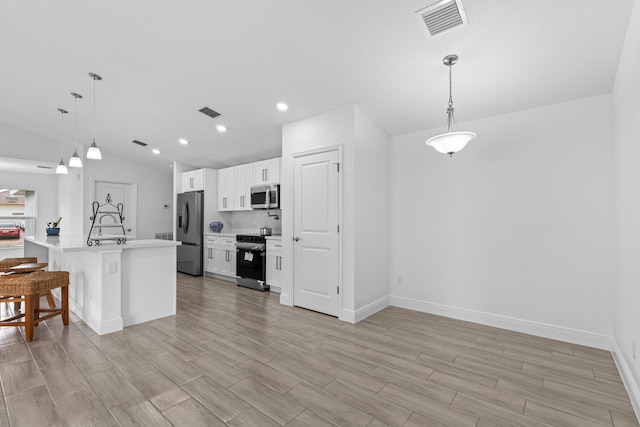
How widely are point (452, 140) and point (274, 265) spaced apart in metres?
3.37

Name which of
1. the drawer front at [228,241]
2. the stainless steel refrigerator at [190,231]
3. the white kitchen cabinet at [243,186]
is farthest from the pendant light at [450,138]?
the stainless steel refrigerator at [190,231]

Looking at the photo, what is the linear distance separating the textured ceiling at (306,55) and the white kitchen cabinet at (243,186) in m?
1.46

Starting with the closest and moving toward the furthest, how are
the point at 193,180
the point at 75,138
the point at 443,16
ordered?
the point at 443,16 → the point at 75,138 → the point at 193,180

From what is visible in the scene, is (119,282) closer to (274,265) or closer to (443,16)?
(274,265)

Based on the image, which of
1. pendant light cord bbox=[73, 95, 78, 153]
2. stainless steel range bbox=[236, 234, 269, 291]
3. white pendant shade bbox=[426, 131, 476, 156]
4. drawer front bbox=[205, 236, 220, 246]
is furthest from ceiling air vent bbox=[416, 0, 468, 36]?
drawer front bbox=[205, 236, 220, 246]

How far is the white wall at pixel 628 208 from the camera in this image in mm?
1912

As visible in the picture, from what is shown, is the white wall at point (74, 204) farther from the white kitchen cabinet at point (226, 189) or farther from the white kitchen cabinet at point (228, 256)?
the white kitchen cabinet at point (228, 256)

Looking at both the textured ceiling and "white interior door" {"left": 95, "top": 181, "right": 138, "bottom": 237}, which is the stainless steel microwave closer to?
the textured ceiling

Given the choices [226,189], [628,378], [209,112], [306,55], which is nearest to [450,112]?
[306,55]

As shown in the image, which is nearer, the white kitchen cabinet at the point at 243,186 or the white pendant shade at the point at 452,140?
the white pendant shade at the point at 452,140

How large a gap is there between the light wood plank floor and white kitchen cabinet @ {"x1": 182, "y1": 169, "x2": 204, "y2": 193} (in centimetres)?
356

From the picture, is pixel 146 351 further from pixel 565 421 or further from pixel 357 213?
pixel 565 421

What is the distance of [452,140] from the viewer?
2.44 m

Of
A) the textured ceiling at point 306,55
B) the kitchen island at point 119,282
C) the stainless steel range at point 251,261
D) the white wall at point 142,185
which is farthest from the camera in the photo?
the white wall at point 142,185
